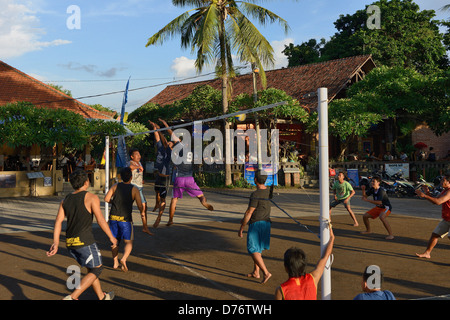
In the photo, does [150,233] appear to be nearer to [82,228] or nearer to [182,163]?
[182,163]

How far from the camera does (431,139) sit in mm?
30578

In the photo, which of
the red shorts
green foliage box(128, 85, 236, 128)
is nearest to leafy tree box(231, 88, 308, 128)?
green foliage box(128, 85, 236, 128)

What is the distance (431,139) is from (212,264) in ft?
92.6

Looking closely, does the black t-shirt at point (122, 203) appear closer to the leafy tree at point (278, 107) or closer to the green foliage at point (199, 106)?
the leafy tree at point (278, 107)

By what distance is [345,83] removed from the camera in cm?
2550

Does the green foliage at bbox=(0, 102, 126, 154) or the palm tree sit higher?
the palm tree

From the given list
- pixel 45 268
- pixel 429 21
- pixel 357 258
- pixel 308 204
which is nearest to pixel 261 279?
pixel 357 258

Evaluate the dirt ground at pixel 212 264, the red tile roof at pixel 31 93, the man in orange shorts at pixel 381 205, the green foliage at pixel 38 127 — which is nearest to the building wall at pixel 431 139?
the dirt ground at pixel 212 264

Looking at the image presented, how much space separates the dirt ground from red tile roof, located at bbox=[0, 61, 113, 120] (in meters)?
13.5

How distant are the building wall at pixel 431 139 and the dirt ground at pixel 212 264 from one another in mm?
21500

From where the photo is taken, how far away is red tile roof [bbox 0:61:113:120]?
846 inches

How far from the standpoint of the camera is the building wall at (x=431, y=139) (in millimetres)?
30172

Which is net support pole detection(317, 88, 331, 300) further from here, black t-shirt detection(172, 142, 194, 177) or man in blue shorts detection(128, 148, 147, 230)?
black t-shirt detection(172, 142, 194, 177)
